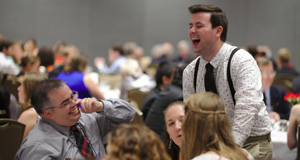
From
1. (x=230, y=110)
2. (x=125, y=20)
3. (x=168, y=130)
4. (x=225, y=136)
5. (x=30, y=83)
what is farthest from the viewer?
(x=125, y=20)

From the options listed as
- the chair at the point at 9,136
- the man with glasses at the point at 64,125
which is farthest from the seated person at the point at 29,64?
the man with glasses at the point at 64,125

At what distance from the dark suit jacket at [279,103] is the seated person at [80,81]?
215 centimetres

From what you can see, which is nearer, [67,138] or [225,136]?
[225,136]

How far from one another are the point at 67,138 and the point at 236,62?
1.17 metres

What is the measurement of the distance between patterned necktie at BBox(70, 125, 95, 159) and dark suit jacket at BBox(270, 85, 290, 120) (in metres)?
3.21

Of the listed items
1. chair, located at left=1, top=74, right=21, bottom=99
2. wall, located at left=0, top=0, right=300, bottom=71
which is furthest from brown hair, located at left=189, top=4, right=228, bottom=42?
A: wall, located at left=0, top=0, right=300, bottom=71

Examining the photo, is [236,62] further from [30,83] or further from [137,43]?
[137,43]

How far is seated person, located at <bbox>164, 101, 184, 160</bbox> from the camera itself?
294cm

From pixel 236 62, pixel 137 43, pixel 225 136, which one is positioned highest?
pixel 236 62

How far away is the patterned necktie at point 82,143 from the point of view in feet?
9.27

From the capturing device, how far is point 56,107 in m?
2.81

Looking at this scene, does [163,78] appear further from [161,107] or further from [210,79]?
[210,79]

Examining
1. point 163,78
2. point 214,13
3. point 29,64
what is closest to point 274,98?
point 163,78

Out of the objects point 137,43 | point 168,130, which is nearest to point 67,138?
point 168,130
